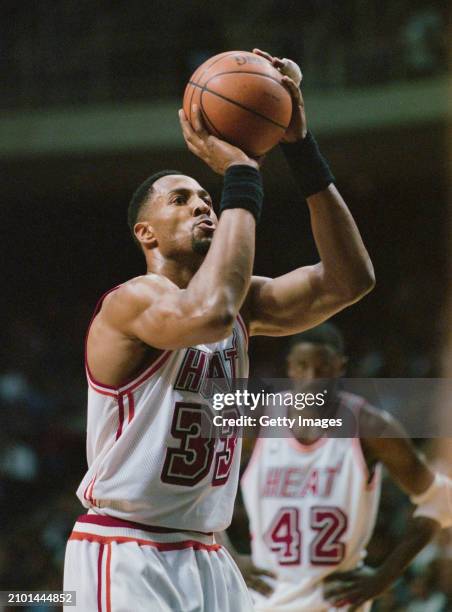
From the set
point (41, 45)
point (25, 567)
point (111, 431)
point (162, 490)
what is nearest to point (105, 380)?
point (111, 431)

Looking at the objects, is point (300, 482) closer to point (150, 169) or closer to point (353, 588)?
point (353, 588)

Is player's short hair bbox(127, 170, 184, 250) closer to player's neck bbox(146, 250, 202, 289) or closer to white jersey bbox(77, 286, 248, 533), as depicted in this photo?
player's neck bbox(146, 250, 202, 289)

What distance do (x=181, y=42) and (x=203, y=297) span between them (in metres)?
8.26

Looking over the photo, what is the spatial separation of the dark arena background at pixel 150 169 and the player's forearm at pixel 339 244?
16.9ft

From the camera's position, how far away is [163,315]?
9.37ft

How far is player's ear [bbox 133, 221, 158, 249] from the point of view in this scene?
3377mm

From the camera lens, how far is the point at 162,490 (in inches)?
116

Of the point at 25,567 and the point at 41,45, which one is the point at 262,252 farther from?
the point at 25,567

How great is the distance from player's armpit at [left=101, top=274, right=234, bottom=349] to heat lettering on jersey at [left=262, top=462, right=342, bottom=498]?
200cm

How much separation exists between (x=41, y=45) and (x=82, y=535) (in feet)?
28.6

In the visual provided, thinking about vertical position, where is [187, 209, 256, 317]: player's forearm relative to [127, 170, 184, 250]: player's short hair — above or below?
below
